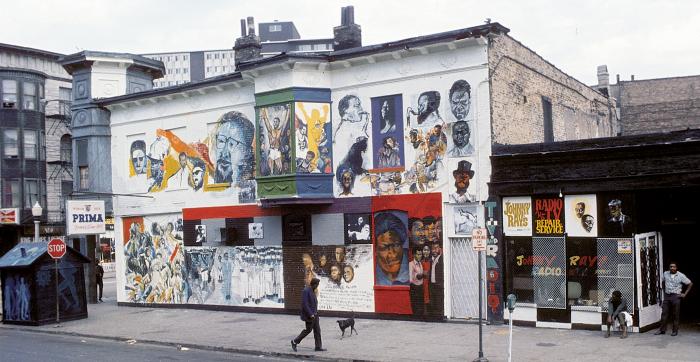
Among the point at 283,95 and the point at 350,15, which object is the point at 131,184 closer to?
the point at 283,95

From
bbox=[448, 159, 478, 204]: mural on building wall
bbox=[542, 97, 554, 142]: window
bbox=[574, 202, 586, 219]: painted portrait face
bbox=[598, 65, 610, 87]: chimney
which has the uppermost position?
bbox=[598, 65, 610, 87]: chimney

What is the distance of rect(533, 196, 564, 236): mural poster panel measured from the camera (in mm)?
18281

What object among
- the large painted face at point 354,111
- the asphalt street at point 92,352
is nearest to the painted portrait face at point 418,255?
the large painted face at point 354,111

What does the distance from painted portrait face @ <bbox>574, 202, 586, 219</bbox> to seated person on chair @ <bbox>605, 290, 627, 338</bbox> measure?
2180 millimetres

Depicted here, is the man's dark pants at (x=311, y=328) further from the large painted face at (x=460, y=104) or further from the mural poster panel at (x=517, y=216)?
the large painted face at (x=460, y=104)

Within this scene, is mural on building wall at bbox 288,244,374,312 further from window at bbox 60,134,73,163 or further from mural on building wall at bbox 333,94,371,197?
window at bbox 60,134,73,163

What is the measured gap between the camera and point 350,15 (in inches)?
947

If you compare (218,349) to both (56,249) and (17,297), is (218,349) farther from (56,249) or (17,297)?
(17,297)

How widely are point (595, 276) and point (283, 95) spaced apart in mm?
10418

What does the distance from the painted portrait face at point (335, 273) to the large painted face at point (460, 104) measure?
6.10 metres

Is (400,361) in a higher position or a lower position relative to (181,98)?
lower

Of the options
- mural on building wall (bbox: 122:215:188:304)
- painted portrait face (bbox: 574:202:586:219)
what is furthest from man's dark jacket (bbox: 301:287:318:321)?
mural on building wall (bbox: 122:215:188:304)

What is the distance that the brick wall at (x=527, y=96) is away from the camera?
64.7 feet

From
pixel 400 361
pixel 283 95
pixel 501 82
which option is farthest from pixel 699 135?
pixel 283 95
